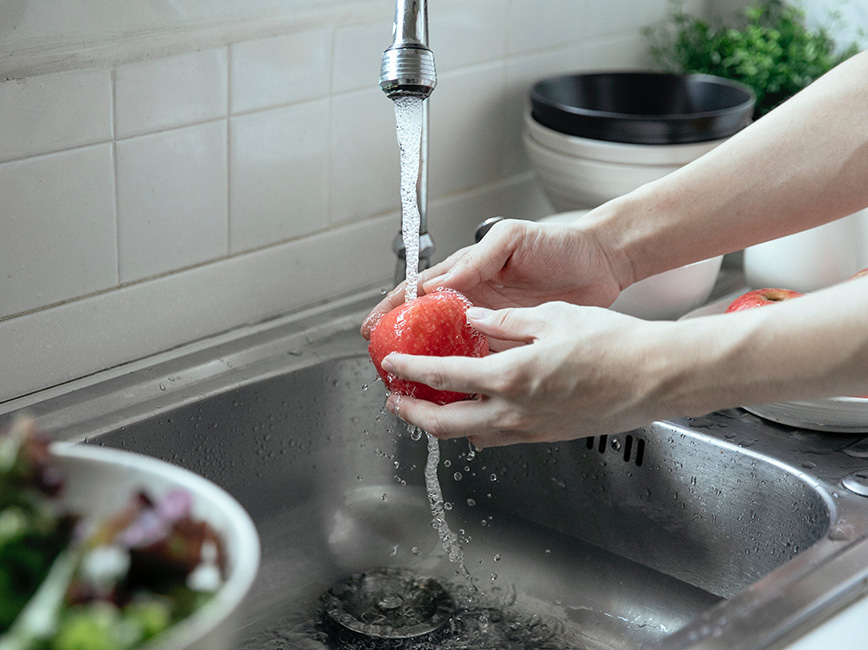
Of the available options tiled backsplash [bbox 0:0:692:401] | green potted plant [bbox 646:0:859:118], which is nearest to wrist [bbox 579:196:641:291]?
tiled backsplash [bbox 0:0:692:401]

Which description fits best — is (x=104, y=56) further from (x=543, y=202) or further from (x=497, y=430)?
(x=543, y=202)

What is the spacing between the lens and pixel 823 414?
1.01 m

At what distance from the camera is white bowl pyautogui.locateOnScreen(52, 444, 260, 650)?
1.27ft

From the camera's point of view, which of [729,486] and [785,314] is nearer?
[785,314]

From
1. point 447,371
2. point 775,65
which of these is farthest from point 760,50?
point 447,371

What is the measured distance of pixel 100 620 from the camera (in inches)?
A: 14.1

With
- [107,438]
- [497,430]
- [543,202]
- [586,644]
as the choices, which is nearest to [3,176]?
[107,438]

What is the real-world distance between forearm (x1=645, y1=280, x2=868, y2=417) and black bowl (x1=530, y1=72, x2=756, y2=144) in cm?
59

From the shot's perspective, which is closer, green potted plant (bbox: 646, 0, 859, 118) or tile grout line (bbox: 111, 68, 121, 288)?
tile grout line (bbox: 111, 68, 121, 288)

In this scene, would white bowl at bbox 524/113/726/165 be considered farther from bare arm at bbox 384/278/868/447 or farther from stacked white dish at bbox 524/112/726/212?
bare arm at bbox 384/278/868/447

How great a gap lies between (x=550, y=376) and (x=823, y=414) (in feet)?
1.28

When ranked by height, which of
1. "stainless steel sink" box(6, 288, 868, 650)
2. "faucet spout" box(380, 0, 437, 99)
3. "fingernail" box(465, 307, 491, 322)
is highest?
"faucet spout" box(380, 0, 437, 99)

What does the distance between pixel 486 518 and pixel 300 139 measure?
0.49m

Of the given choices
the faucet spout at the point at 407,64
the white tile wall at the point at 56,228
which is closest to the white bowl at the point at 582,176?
the faucet spout at the point at 407,64
